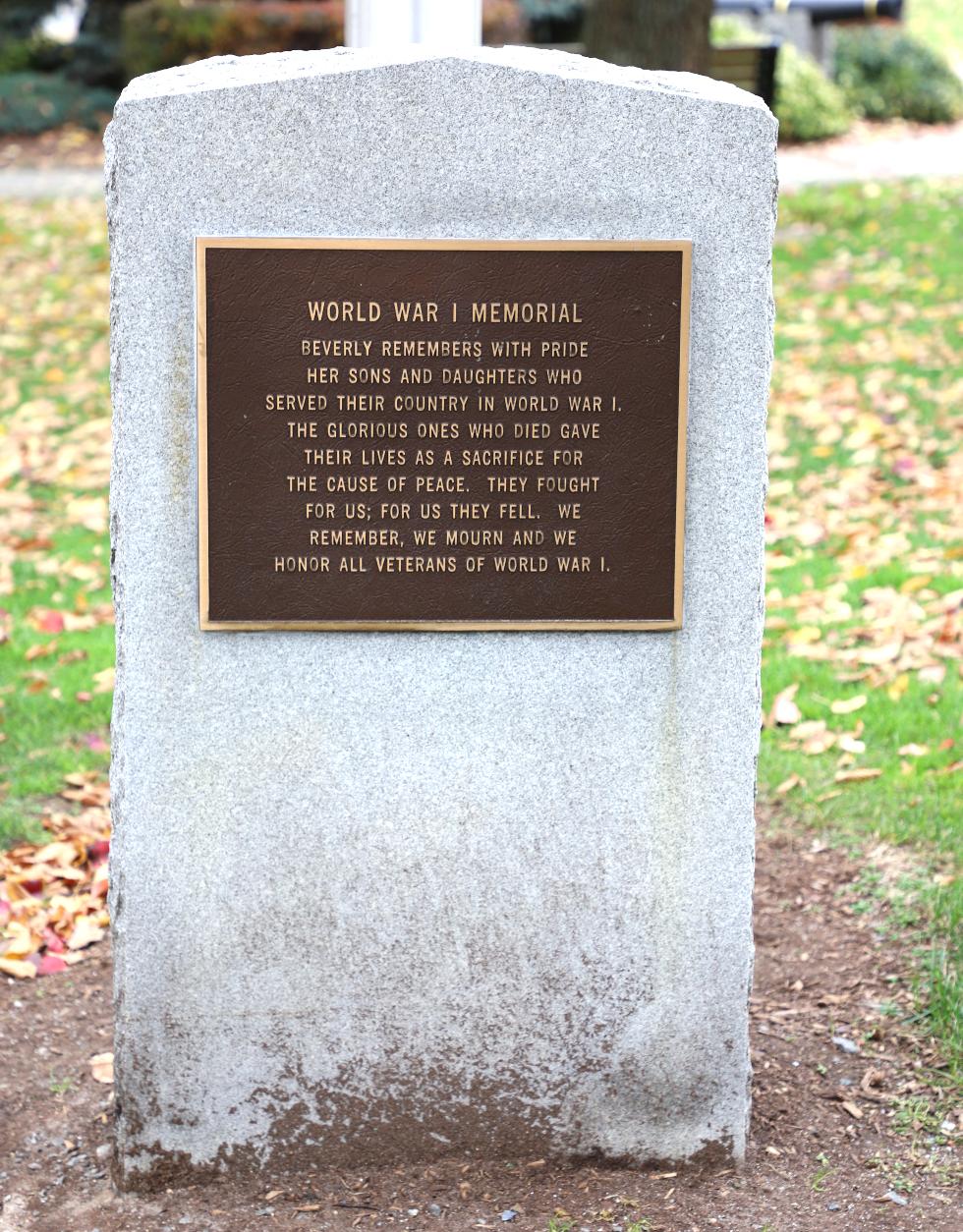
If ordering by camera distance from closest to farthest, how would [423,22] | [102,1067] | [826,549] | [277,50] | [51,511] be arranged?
[102,1067]
[423,22]
[826,549]
[51,511]
[277,50]

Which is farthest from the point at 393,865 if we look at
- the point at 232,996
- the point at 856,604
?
the point at 856,604

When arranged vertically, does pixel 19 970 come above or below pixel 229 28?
Result: below

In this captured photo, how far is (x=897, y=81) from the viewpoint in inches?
832

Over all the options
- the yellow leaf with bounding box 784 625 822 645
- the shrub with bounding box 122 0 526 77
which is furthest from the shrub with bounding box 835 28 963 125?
the yellow leaf with bounding box 784 625 822 645

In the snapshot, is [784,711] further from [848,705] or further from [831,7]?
[831,7]

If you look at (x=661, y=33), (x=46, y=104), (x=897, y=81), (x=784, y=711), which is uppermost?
(x=897, y=81)

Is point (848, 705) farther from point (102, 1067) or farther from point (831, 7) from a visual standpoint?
point (831, 7)

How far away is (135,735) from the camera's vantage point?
123 inches

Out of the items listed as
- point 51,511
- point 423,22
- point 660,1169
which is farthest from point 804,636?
point 51,511

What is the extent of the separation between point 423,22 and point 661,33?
24.8 ft

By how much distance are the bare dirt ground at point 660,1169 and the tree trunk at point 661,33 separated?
30.4 ft

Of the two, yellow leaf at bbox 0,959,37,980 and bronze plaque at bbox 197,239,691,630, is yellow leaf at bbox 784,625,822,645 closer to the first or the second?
bronze plaque at bbox 197,239,691,630

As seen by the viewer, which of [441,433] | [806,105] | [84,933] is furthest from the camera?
[806,105]

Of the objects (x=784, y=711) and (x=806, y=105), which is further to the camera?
(x=806, y=105)
